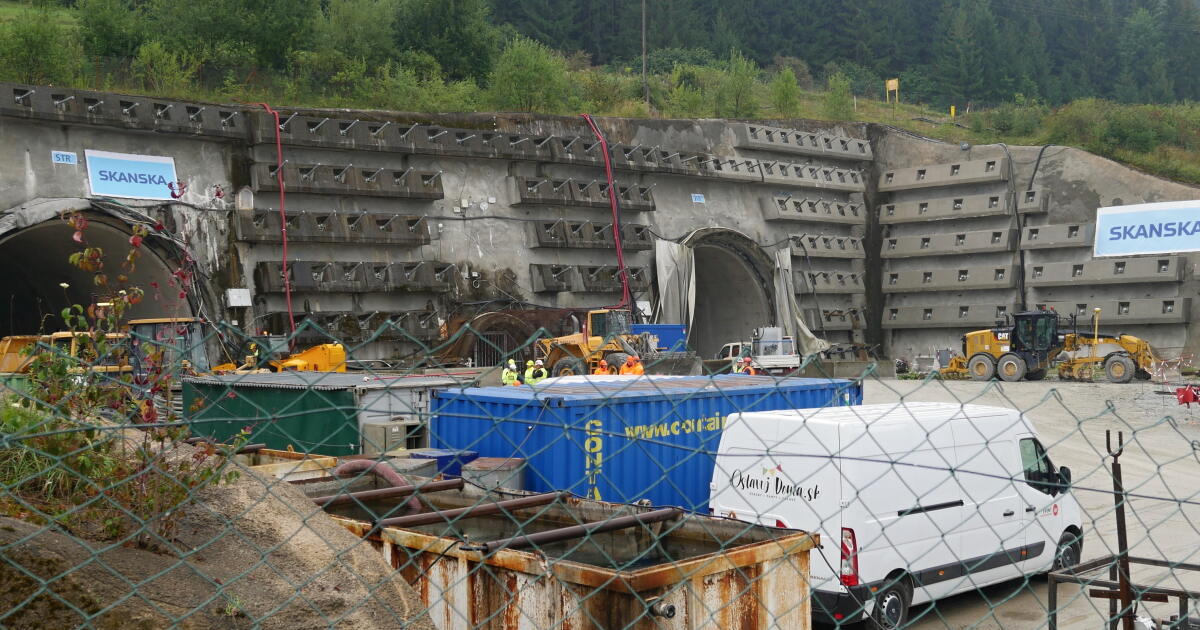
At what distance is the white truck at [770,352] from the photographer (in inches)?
1166

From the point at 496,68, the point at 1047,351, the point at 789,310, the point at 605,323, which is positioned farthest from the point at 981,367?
the point at 496,68

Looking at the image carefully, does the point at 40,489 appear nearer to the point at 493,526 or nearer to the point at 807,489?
the point at 493,526

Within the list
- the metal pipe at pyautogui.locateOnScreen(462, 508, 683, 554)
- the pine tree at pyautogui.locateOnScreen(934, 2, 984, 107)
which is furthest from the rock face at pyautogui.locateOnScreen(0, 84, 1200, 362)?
the pine tree at pyautogui.locateOnScreen(934, 2, 984, 107)

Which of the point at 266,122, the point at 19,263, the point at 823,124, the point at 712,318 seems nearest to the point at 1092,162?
Result: the point at 823,124

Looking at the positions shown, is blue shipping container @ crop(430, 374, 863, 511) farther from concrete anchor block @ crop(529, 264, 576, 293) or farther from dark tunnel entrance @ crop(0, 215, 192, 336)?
concrete anchor block @ crop(529, 264, 576, 293)

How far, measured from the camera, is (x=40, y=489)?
3.73m

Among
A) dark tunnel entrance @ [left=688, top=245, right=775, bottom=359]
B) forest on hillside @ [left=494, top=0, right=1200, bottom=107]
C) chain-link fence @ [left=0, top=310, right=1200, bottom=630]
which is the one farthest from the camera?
forest on hillside @ [left=494, top=0, right=1200, bottom=107]

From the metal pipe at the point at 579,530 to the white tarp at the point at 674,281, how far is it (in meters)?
26.1

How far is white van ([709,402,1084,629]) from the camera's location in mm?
7887

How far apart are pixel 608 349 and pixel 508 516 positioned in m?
19.3

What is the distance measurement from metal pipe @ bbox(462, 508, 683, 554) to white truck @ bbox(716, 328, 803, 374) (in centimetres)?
2316

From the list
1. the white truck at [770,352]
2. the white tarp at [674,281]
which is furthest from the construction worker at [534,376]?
the white tarp at [674,281]

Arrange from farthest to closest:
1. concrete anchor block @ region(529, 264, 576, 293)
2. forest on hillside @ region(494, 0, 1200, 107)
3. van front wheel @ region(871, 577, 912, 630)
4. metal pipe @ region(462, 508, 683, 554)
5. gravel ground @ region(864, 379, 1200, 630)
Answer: forest on hillside @ region(494, 0, 1200, 107) → concrete anchor block @ region(529, 264, 576, 293) → van front wheel @ region(871, 577, 912, 630) → gravel ground @ region(864, 379, 1200, 630) → metal pipe @ region(462, 508, 683, 554)

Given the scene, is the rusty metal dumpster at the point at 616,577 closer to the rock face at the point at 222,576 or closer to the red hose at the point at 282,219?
the rock face at the point at 222,576
